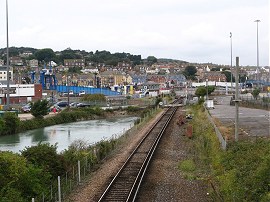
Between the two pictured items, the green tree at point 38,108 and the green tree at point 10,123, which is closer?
the green tree at point 10,123

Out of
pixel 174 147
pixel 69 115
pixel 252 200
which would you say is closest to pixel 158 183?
pixel 252 200

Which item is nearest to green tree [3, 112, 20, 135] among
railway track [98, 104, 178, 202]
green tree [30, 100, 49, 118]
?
green tree [30, 100, 49, 118]

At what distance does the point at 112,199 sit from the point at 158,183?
2.75 m

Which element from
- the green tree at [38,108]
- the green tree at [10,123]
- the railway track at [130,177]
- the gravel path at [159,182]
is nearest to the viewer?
the railway track at [130,177]

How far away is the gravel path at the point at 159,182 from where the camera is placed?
14555mm

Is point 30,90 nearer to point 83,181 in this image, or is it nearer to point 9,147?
point 9,147

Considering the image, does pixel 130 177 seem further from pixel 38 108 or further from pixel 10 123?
pixel 38 108

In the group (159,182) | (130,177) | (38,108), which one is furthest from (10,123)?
(159,182)

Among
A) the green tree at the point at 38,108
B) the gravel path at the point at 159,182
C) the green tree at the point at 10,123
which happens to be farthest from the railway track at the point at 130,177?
the green tree at the point at 38,108

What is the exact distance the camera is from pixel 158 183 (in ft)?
53.8

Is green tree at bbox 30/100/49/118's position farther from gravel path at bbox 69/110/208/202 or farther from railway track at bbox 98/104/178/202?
gravel path at bbox 69/110/208/202

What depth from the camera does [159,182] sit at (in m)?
16.6

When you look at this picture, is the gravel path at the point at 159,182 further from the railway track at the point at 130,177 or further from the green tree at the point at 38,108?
the green tree at the point at 38,108

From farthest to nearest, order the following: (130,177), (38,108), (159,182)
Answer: (38,108) → (130,177) → (159,182)
